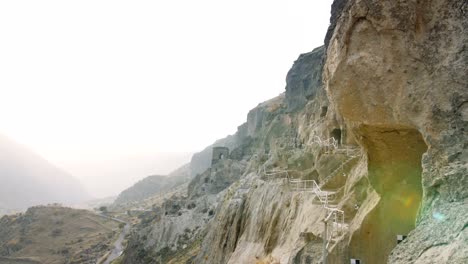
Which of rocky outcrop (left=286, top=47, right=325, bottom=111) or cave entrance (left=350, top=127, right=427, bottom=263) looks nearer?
cave entrance (left=350, top=127, right=427, bottom=263)

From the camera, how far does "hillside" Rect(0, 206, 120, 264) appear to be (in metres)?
124

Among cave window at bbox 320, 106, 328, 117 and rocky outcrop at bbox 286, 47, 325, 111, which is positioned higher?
rocky outcrop at bbox 286, 47, 325, 111

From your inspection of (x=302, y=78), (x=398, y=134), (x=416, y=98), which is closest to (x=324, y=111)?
(x=302, y=78)

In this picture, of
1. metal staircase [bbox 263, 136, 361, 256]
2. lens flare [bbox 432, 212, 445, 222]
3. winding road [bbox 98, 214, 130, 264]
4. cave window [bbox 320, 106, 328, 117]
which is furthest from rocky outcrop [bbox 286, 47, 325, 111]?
lens flare [bbox 432, 212, 445, 222]

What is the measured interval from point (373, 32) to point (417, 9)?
1020mm

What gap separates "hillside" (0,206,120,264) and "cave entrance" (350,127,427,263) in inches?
4404

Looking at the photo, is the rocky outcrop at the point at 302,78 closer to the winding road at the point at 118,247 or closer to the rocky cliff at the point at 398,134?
the winding road at the point at 118,247

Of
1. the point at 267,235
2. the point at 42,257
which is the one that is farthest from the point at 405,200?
the point at 42,257

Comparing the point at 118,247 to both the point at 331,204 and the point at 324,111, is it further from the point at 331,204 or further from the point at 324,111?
the point at 331,204

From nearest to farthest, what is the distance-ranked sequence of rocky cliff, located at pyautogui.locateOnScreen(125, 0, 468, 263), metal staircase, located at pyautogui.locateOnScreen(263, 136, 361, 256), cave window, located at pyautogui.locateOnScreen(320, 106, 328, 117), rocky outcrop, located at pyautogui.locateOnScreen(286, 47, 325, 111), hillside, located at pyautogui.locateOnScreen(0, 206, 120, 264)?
rocky cliff, located at pyautogui.locateOnScreen(125, 0, 468, 263), metal staircase, located at pyautogui.locateOnScreen(263, 136, 361, 256), cave window, located at pyautogui.locateOnScreen(320, 106, 328, 117), rocky outcrop, located at pyautogui.locateOnScreen(286, 47, 325, 111), hillside, located at pyautogui.locateOnScreen(0, 206, 120, 264)

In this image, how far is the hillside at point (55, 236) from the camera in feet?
406

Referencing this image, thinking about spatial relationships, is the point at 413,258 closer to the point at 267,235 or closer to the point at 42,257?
the point at 267,235

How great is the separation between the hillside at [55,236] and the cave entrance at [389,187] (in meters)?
112

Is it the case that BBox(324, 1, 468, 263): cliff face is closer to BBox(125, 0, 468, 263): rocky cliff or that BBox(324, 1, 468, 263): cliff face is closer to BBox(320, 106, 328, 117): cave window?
BBox(125, 0, 468, 263): rocky cliff
